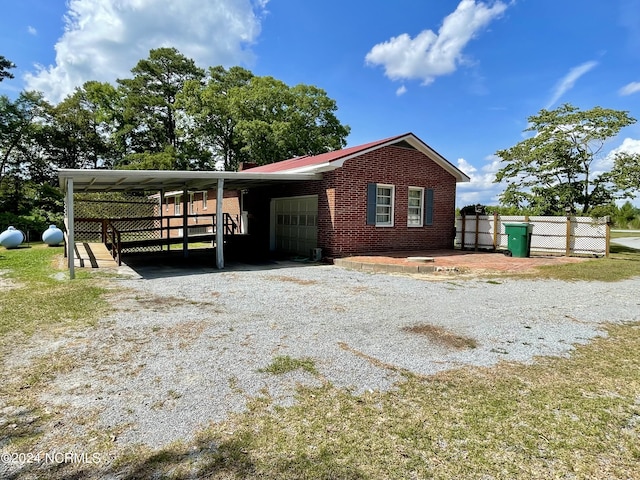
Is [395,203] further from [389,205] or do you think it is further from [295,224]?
[295,224]

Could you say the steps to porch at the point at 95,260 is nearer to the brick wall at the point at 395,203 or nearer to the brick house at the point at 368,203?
the brick house at the point at 368,203

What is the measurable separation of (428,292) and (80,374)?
5.68 metres

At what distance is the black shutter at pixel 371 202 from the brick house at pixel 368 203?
0.10ft

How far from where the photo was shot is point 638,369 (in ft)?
11.8

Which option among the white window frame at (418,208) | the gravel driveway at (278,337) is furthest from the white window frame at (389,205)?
the gravel driveway at (278,337)

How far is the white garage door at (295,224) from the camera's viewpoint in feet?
42.5

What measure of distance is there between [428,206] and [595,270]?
5434 mm

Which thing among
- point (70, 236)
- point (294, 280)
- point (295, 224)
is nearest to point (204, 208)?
point (295, 224)

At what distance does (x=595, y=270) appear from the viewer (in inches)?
407

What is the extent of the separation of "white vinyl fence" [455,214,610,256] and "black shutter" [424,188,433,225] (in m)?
2.72

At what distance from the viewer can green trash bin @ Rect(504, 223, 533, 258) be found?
13352 mm

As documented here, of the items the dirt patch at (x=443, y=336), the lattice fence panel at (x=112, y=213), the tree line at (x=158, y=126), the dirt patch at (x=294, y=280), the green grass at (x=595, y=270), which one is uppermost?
the tree line at (x=158, y=126)

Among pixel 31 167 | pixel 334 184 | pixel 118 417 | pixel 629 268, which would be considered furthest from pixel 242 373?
pixel 31 167

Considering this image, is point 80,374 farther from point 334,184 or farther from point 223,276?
point 334,184
